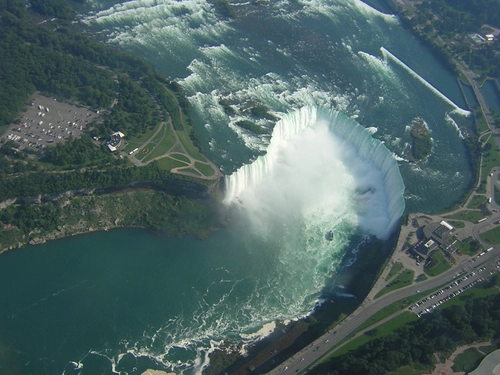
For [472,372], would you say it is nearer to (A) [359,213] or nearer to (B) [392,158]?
(A) [359,213]

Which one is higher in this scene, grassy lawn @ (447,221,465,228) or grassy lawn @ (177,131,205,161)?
grassy lawn @ (447,221,465,228)

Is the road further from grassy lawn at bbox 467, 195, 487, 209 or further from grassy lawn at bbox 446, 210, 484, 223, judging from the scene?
grassy lawn at bbox 467, 195, 487, 209

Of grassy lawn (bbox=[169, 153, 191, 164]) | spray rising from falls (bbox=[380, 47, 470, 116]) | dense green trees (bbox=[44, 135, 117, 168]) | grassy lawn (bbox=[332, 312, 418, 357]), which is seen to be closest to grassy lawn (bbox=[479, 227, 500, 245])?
grassy lawn (bbox=[332, 312, 418, 357])

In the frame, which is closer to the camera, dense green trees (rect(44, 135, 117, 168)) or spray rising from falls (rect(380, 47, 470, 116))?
dense green trees (rect(44, 135, 117, 168))

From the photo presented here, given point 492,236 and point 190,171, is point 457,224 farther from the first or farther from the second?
point 190,171

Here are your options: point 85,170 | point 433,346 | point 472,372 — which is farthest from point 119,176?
point 472,372

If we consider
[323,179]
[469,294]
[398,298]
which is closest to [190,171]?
[323,179]
